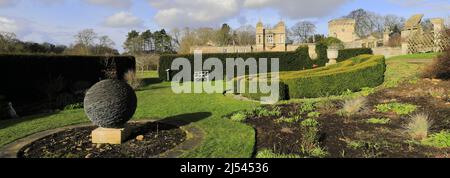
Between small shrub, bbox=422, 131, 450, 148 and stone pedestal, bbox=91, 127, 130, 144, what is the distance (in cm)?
536

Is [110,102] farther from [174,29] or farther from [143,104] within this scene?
[174,29]

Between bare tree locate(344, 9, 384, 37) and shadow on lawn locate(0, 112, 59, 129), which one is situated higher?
bare tree locate(344, 9, 384, 37)

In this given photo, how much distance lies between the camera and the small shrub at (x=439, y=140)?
546cm

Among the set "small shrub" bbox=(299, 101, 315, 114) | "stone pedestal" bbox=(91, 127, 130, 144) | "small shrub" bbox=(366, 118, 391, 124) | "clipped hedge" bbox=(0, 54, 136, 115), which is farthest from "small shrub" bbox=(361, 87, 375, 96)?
"clipped hedge" bbox=(0, 54, 136, 115)

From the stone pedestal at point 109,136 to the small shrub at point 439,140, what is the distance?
5.36 m

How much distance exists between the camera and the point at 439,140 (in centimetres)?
567

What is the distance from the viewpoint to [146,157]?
511cm

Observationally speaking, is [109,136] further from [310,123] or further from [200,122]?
[310,123]

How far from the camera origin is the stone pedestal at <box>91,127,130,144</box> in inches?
233

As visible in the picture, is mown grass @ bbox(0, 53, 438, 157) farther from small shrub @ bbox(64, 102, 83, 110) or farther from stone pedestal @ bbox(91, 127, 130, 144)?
stone pedestal @ bbox(91, 127, 130, 144)

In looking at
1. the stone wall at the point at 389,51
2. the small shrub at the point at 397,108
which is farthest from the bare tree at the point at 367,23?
the small shrub at the point at 397,108

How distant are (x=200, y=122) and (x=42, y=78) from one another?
348 inches

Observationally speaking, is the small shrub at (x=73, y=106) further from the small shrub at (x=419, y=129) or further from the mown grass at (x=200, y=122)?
the small shrub at (x=419, y=129)
